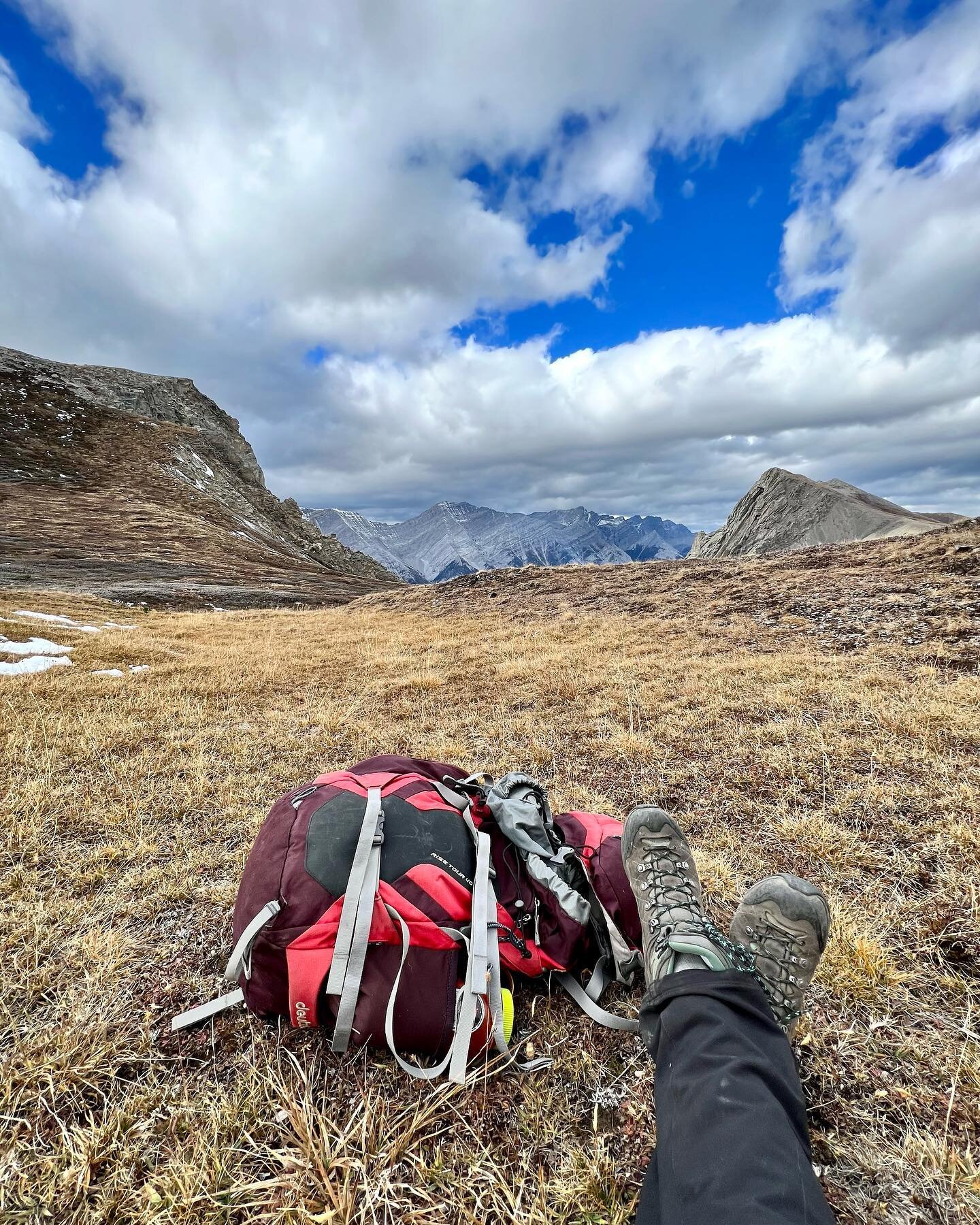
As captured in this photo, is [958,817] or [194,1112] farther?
[958,817]

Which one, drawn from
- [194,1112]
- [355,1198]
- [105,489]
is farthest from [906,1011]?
[105,489]

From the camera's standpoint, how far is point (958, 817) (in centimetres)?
351

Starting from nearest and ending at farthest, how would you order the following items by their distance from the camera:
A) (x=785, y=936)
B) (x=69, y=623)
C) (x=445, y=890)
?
(x=785, y=936) → (x=445, y=890) → (x=69, y=623)

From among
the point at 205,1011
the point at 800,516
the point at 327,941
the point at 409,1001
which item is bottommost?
the point at 205,1011

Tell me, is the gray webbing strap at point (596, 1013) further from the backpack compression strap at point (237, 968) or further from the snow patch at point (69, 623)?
the snow patch at point (69, 623)

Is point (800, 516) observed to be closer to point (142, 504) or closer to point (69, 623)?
point (69, 623)

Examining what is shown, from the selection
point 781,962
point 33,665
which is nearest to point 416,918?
point 781,962

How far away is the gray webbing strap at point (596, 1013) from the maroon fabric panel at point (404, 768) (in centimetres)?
134

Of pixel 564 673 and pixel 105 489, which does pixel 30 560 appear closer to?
pixel 105 489

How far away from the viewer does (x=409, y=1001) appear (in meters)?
2.19

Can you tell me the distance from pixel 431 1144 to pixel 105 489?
76.2 meters

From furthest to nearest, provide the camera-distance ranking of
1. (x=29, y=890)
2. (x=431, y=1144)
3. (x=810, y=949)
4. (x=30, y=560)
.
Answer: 1. (x=30, y=560)
2. (x=29, y=890)
3. (x=810, y=949)
4. (x=431, y=1144)

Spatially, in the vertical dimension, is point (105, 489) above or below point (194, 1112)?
above

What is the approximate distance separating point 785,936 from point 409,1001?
72.6 inches
